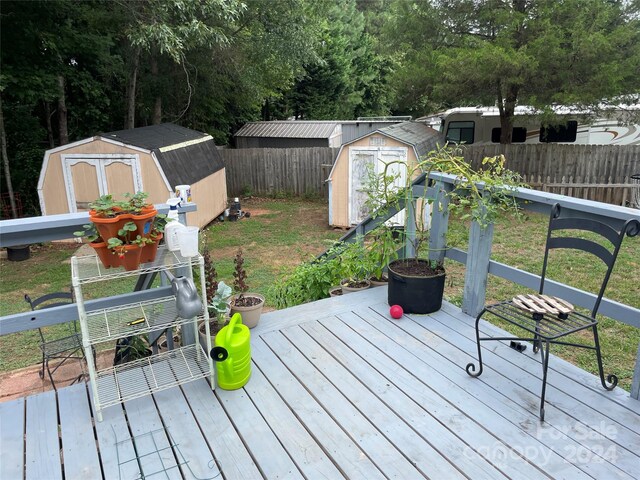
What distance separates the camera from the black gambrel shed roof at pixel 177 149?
8227 mm

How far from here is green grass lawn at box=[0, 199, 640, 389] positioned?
163 inches

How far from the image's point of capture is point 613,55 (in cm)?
813

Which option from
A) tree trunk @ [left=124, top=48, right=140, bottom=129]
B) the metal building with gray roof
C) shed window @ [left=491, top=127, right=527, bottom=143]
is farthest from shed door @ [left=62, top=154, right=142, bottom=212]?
shed window @ [left=491, top=127, right=527, bottom=143]

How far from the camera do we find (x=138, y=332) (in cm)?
210

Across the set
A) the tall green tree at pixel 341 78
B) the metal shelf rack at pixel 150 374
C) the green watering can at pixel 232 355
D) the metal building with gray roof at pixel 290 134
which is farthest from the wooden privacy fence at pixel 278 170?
the green watering can at pixel 232 355

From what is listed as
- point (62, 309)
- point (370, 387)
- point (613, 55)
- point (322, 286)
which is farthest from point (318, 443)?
point (613, 55)

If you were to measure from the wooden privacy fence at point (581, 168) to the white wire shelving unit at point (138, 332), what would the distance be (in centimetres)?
945

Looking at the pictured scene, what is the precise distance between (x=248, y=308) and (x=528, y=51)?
25.7 ft

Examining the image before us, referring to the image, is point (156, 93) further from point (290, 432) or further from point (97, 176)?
point (290, 432)

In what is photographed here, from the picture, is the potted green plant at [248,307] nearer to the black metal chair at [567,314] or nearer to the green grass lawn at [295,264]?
the black metal chair at [567,314]

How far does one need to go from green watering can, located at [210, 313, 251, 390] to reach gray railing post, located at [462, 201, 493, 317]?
5.05 feet

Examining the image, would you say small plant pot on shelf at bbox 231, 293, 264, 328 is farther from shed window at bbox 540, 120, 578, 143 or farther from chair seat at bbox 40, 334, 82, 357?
shed window at bbox 540, 120, 578, 143

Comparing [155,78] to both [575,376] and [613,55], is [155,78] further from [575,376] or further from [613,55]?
[575,376]

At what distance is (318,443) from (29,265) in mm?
7336
